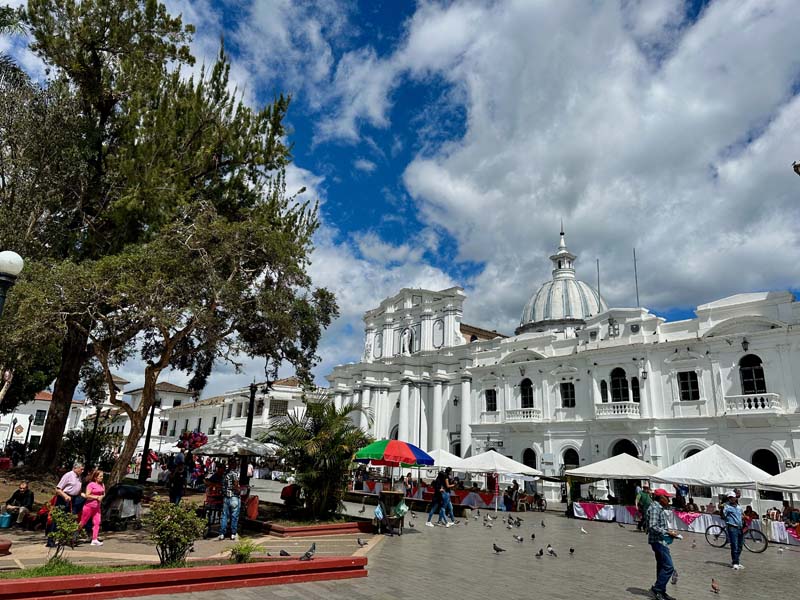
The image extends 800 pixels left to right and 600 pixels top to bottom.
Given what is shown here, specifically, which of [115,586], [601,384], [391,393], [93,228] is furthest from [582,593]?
[391,393]

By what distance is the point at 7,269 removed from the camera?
7352 mm

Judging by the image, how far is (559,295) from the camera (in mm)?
44344

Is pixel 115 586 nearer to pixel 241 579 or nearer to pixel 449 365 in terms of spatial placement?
pixel 241 579

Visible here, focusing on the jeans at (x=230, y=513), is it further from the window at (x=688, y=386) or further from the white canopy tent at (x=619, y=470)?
the window at (x=688, y=386)

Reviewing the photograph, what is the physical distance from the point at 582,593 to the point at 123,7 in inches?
792

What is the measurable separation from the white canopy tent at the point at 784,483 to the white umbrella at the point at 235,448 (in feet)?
48.1

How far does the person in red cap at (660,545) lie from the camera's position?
7887mm

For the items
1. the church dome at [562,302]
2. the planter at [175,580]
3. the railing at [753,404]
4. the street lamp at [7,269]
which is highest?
the church dome at [562,302]

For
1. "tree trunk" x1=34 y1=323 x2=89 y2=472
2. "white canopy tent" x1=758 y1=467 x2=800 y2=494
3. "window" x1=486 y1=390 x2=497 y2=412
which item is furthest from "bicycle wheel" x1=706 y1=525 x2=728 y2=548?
"tree trunk" x1=34 y1=323 x2=89 y2=472

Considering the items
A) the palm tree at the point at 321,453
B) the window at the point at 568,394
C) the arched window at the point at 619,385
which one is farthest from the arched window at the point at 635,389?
the palm tree at the point at 321,453

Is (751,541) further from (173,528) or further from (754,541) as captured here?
(173,528)

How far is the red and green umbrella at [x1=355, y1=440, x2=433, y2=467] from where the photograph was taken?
15.1 meters

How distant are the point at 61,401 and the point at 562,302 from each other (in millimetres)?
35577

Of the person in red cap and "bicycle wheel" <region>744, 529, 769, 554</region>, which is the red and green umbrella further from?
"bicycle wheel" <region>744, 529, 769, 554</region>
